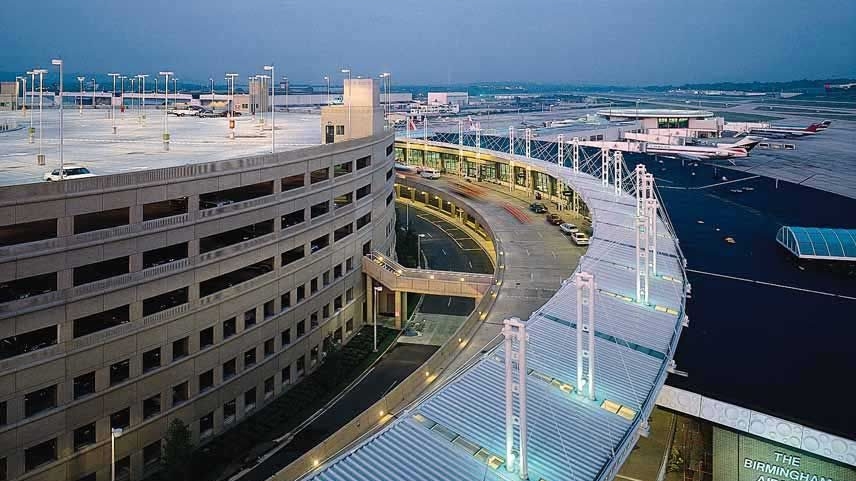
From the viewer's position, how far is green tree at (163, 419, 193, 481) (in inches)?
Answer: 1051

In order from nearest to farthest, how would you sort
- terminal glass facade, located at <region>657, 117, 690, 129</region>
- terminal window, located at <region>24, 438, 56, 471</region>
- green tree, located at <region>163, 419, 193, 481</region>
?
1. terminal window, located at <region>24, 438, 56, 471</region>
2. green tree, located at <region>163, 419, 193, 481</region>
3. terminal glass facade, located at <region>657, 117, 690, 129</region>

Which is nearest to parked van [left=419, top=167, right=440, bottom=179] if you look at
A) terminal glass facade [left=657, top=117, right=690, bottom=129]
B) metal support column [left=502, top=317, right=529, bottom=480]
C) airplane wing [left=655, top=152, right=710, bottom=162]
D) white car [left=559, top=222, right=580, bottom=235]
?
white car [left=559, top=222, right=580, bottom=235]

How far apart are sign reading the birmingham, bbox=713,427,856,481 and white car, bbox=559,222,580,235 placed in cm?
3773

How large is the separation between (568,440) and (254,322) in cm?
2166

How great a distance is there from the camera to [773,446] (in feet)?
65.6

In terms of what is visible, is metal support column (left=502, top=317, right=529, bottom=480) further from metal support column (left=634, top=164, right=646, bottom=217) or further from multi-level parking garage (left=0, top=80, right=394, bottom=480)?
metal support column (left=634, top=164, right=646, bottom=217)

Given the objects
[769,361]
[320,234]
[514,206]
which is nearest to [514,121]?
[514,206]

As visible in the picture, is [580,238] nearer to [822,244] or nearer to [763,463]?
[822,244]

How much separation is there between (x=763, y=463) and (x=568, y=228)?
40.2m

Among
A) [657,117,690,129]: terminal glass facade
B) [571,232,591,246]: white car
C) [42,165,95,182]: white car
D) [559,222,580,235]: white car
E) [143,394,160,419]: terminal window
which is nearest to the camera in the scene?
[143,394,160,419]: terminal window

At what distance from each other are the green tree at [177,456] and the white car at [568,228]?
3874 cm

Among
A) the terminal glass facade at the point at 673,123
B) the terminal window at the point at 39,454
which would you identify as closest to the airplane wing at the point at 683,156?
the terminal glass facade at the point at 673,123

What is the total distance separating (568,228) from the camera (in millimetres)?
59469

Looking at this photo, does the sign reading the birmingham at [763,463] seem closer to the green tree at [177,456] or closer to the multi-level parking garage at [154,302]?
the green tree at [177,456]
